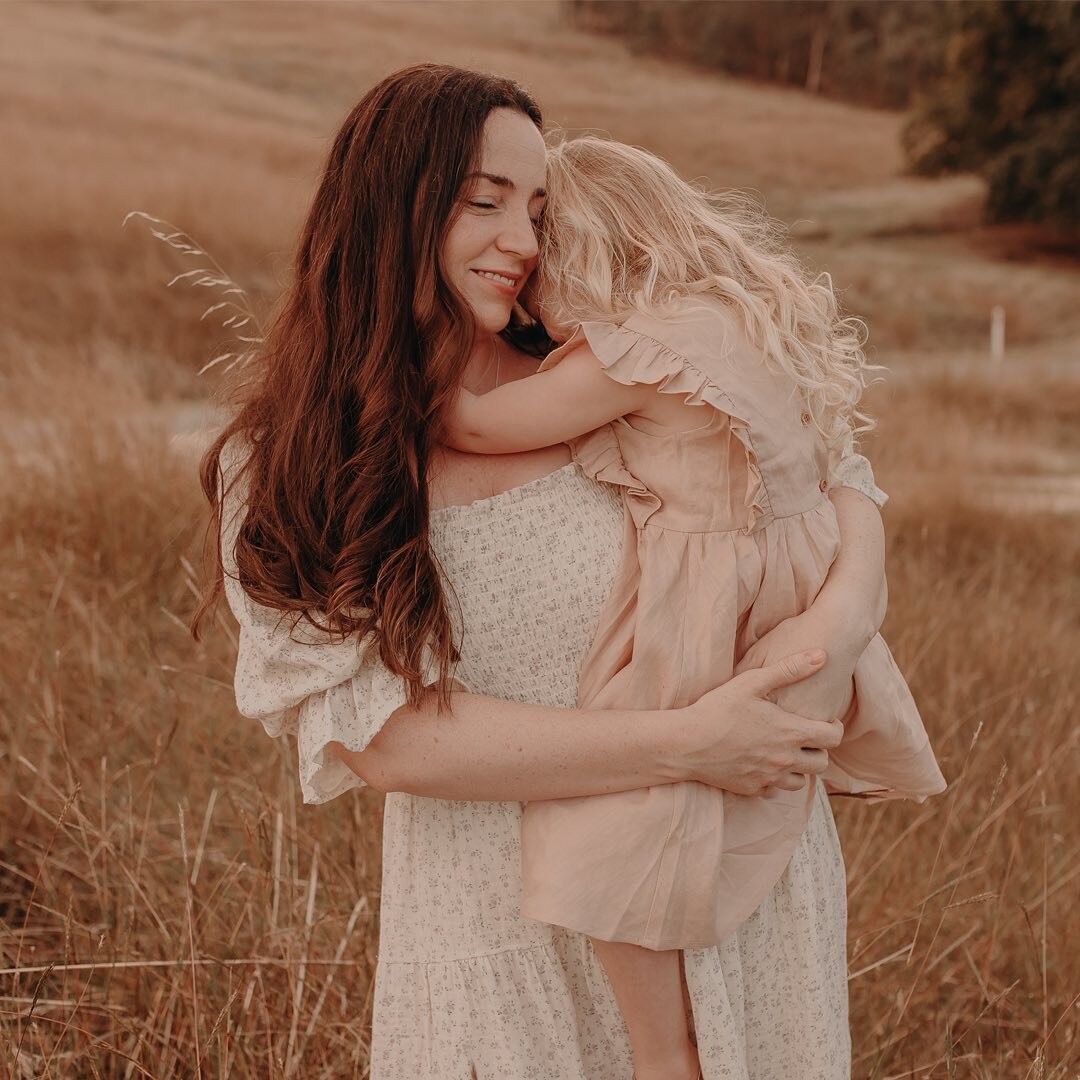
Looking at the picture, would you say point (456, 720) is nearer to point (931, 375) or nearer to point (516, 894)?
point (516, 894)

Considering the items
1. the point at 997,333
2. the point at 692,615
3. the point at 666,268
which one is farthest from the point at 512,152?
the point at 997,333

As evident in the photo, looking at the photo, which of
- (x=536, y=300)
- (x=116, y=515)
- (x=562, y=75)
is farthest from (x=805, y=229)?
(x=536, y=300)

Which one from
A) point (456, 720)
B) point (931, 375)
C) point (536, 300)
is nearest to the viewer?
point (456, 720)

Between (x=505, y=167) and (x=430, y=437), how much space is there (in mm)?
351

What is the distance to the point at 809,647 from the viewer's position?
56.1 inches

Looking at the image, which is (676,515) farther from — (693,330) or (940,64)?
(940,64)

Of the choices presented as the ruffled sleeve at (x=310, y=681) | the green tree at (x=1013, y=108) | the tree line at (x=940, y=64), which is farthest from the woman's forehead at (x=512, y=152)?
the green tree at (x=1013, y=108)

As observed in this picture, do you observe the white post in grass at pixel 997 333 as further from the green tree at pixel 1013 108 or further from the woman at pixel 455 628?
the woman at pixel 455 628

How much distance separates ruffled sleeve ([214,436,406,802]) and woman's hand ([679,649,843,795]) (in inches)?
13.4

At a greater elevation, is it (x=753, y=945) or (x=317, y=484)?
(x=317, y=484)

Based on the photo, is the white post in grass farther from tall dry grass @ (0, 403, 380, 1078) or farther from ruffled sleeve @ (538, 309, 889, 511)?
ruffled sleeve @ (538, 309, 889, 511)

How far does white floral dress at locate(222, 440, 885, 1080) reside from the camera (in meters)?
1.45

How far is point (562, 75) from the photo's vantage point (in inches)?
569

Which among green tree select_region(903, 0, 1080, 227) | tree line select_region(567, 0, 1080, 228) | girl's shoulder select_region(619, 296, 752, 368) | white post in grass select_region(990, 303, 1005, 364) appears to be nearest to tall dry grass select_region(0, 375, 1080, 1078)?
girl's shoulder select_region(619, 296, 752, 368)
